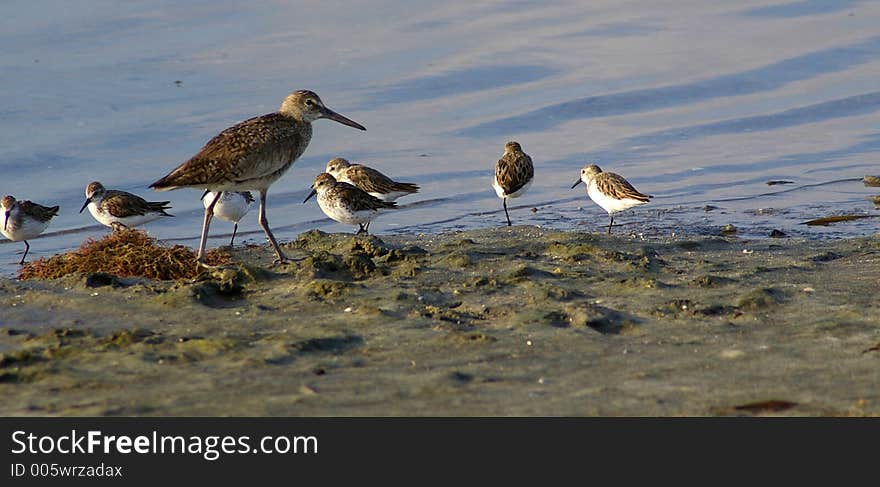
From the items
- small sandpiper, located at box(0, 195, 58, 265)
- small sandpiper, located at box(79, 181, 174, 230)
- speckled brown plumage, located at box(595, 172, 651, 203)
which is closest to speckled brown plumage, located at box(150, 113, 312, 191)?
small sandpiper, located at box(79, 181, 174, 230)

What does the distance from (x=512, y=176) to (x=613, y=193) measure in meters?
1.34

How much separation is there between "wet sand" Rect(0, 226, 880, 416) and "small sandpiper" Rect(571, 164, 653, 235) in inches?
90.3

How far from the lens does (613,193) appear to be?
13203mm

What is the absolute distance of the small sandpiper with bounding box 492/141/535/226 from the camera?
46.0ft

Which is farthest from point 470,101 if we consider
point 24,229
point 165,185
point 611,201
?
point 165,185

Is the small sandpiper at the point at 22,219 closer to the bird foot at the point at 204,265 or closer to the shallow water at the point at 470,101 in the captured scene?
the shallow water at the point at 470,101

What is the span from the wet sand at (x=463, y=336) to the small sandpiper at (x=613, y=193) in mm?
2294

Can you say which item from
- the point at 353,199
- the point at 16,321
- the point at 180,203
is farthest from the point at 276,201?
the point at 16,321

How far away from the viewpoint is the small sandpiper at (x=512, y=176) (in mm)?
14035

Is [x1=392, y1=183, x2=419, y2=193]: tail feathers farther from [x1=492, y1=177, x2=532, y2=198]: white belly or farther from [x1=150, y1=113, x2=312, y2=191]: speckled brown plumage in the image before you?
[x1=150, y1=113, x2=312, y2=191]: speckled brown plumage

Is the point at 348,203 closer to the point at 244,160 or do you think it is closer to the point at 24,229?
the point at 244,160

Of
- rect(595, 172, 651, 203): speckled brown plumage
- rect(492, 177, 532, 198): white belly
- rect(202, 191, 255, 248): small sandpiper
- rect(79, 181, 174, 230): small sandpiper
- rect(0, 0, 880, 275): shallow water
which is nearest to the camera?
rect(595, 172, 651, 203): speckled brown plumage

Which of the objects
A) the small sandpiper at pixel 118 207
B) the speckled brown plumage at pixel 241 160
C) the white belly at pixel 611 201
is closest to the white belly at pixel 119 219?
the small sandpiper at pixel 118 207
